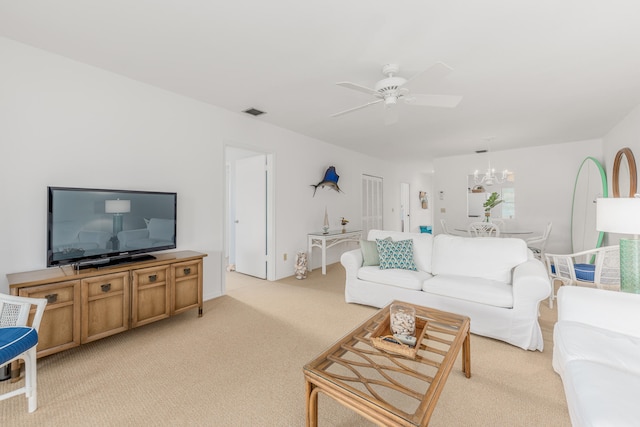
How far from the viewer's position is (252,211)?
457 centimetres

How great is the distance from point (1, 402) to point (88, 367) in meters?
0.43

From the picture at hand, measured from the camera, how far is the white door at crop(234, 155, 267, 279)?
4.43m

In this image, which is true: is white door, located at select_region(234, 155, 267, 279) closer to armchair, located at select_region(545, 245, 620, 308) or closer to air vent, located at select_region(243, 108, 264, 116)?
air vent, located at select_region(243, 108, 264, 116)

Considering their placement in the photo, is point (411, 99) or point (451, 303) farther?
point (451, 303)

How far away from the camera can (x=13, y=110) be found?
2.15 meters

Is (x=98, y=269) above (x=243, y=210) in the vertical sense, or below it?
below

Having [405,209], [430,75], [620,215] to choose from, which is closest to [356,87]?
[430,75]

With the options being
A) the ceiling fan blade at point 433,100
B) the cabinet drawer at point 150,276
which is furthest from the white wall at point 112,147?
the ceiling fan blade at point 433,100

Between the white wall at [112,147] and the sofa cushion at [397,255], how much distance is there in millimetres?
1799

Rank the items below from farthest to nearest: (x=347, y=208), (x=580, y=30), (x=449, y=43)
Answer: (x=347, y=208) < (x=449, y=43) < (x=580, y=30)

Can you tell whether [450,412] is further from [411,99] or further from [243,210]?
[243,210]

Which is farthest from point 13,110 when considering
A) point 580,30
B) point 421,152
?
point 421,152

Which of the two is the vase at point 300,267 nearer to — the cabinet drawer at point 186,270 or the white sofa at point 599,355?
the cabinet drawer at point 186,270

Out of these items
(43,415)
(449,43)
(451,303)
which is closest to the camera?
(43,415)
